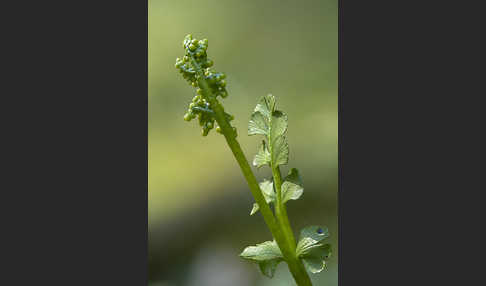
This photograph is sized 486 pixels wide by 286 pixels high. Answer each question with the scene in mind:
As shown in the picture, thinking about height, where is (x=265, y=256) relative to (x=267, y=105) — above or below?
below

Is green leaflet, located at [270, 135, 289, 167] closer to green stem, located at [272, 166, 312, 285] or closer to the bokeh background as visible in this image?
green stem, located at [272, 166, 312, 285]

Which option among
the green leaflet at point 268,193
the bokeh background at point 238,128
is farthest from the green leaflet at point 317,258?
the bokeh background at point 238,128

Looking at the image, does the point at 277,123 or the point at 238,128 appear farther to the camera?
the point at 238,128

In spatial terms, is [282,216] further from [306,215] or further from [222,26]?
[222,26]

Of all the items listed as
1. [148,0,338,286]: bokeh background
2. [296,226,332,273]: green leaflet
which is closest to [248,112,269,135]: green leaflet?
[296,226,332,273]: green leaflet

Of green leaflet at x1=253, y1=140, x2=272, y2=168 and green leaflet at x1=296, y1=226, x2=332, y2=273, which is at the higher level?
green leaflet at x1=253, y1=140, x2=272, y2=168

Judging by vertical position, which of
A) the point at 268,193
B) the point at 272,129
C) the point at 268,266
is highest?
the point at 272,129

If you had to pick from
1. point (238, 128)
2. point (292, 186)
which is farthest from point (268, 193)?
point (238, 128)

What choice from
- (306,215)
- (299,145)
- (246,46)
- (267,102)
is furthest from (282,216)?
(246,46)

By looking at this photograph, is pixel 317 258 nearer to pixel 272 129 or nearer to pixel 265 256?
pixel 265 256
